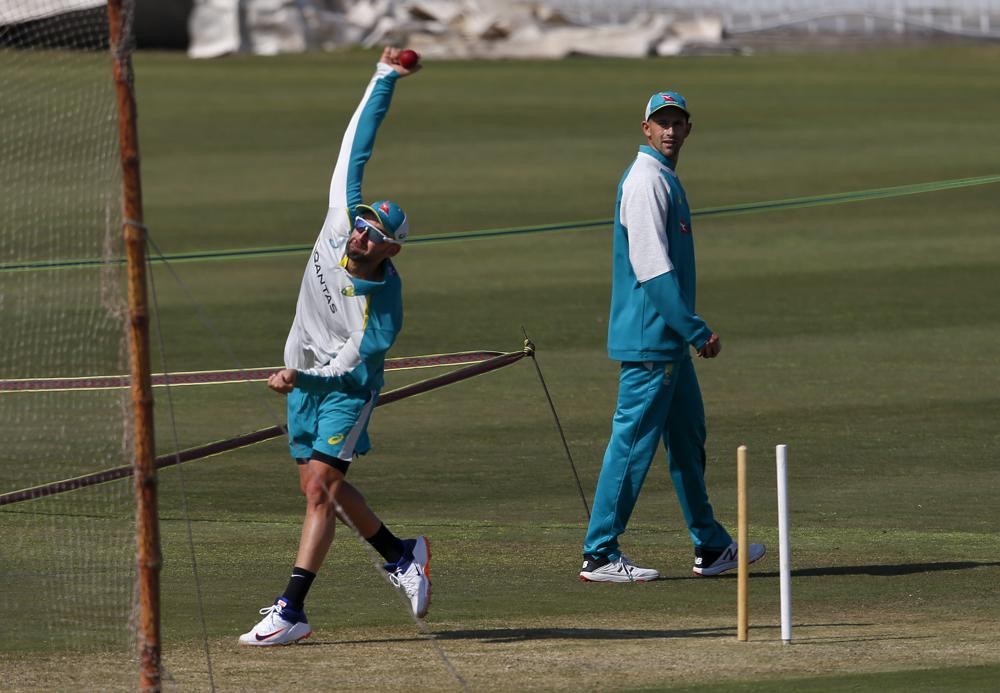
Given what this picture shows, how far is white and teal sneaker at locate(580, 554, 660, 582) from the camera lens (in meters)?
9.31

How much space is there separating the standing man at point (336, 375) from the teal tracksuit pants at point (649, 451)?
47.5 inches

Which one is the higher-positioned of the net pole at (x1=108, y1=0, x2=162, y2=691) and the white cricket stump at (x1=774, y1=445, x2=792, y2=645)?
the net pole at (x1=108, y1=0, x2=162, y2=691)

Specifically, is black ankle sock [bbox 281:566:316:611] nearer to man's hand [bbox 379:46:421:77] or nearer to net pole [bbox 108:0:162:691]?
net pole [bbox 108:0:162:691]

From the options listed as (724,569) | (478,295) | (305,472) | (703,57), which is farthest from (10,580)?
(703,57)

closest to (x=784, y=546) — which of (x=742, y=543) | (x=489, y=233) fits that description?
(x=742, y=543)

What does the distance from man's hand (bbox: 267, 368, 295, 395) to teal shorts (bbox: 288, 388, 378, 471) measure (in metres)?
0.36

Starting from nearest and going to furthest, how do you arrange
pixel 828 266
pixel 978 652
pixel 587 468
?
pixel 978 652 < pixel 587 468 < pixel 828 266

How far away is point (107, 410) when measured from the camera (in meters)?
12.4

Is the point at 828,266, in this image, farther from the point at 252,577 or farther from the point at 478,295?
the point at 252,577

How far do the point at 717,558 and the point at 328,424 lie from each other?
2265 millimetres

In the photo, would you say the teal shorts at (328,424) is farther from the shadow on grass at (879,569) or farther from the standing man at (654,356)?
the shadow on grass at (879,569)

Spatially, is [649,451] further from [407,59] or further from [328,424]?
[407,59]

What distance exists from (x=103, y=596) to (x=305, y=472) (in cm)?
103

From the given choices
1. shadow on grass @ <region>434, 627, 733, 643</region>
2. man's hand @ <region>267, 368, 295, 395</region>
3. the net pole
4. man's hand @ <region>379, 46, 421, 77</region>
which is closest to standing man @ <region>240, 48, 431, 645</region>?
man's hand @ <region>267, 368, 295, 395</region>
